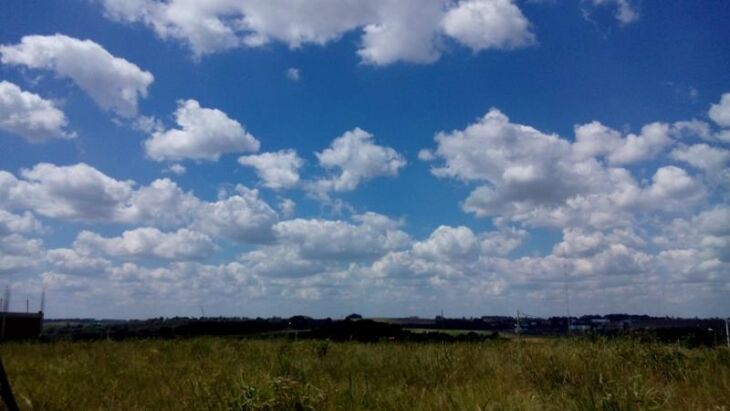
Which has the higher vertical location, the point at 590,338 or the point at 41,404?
the point at 590,338

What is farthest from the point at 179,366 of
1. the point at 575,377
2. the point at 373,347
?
the point at 575,377

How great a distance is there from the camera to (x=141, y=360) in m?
14.7

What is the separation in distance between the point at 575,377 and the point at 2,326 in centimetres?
4344

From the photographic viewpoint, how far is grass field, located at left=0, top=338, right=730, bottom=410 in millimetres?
8008

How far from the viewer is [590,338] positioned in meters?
13.3

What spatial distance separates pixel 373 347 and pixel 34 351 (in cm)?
987

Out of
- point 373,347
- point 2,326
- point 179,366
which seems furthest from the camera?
point 2,326

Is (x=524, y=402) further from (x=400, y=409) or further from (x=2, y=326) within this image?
(x=2, y=326)

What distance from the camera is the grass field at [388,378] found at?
26.3ft

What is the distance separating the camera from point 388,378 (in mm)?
11172

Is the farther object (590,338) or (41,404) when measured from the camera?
(590,338)

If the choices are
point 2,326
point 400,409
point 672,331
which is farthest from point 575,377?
point 2,326

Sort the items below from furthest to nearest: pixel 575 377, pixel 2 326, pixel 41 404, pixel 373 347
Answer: pixel 2 326
pixel 373 347
pixel 575 377
pixel 41 404

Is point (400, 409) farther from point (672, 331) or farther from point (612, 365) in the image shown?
point (672, 331)
